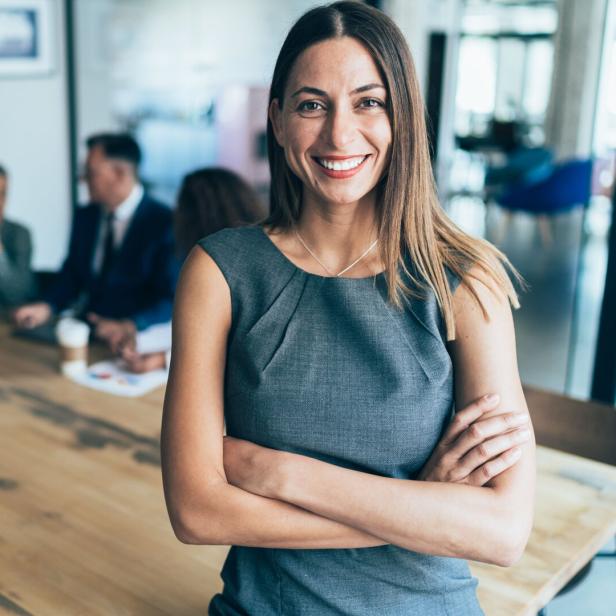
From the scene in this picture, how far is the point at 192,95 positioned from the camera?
6.01 meters

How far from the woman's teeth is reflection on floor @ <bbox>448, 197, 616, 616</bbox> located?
2.09 meters

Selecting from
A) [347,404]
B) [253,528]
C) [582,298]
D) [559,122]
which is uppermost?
[559,122]

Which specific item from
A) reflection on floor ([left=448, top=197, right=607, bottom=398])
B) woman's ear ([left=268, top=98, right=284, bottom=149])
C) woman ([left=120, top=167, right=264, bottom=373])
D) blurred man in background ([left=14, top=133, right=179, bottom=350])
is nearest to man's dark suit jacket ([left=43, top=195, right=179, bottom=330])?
blurred man in background ([left=14, top=133, right=179, bottom=350])

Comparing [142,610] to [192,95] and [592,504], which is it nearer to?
[592,504]

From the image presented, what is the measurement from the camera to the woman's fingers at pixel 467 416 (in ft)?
3.90

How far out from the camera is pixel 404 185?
123 centimetres

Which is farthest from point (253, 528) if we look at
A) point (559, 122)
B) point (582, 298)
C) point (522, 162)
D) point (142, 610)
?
point (522, 162)

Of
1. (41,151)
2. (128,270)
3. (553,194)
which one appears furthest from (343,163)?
(41,151)

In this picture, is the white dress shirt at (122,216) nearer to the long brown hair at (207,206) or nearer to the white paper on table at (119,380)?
the long brown hair at (207,206)

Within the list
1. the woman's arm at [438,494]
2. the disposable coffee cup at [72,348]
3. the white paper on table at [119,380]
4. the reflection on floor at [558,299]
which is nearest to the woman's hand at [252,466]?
the woman's arm at [438,494]

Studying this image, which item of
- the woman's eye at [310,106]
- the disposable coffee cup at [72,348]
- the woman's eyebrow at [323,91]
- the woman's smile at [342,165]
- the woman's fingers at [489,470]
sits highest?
the woman's eyebrow at [323,91]

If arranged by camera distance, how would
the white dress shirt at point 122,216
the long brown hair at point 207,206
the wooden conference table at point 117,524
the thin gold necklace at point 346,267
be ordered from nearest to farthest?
1. the thin gold necklace at point 346,267
2. the wooden conference table at point 117,524
3. the long brown hair at point 207,206
4. the white dress shirt at point 122,216

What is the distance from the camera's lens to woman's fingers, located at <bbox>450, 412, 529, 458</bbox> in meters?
1.17

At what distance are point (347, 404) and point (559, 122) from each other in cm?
399
